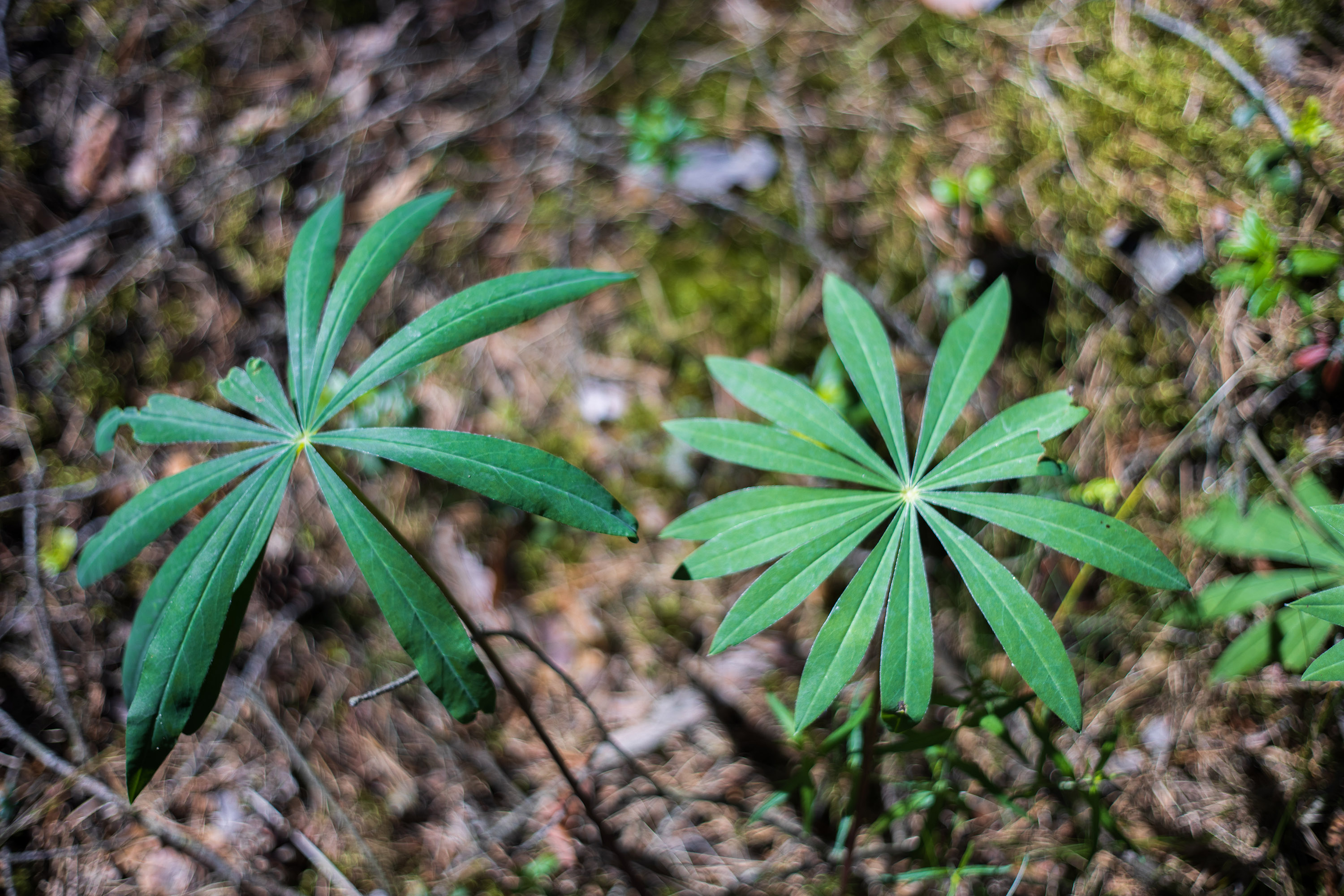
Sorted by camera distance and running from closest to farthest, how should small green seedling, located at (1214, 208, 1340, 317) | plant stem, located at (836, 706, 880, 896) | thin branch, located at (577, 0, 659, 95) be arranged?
plant stem, located at (836, 706, 880, 896) < small green seedling, located at (1214, 208, 1340, 317) < thin branch, located at (577, 0, 659, 95)

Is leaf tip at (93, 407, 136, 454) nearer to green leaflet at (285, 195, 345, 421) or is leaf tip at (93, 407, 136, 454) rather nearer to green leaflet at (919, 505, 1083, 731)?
green leaflet at (285, 195, 345, 421)

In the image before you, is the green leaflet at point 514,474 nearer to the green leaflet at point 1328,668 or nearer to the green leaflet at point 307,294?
the green leaflet at point 307,294

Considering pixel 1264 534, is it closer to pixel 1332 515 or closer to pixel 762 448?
pixel 1332 515

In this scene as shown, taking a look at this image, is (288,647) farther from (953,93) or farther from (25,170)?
(953,93)

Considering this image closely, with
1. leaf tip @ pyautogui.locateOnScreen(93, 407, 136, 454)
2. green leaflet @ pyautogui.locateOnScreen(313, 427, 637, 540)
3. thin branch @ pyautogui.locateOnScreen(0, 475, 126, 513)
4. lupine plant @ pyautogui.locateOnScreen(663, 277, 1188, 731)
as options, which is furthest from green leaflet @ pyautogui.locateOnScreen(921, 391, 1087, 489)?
thin branch @ pyautogui.locateOnScreen(0, 475, 126, 513)

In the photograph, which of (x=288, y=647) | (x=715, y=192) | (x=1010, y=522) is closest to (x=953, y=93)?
(x=715, y=192)
